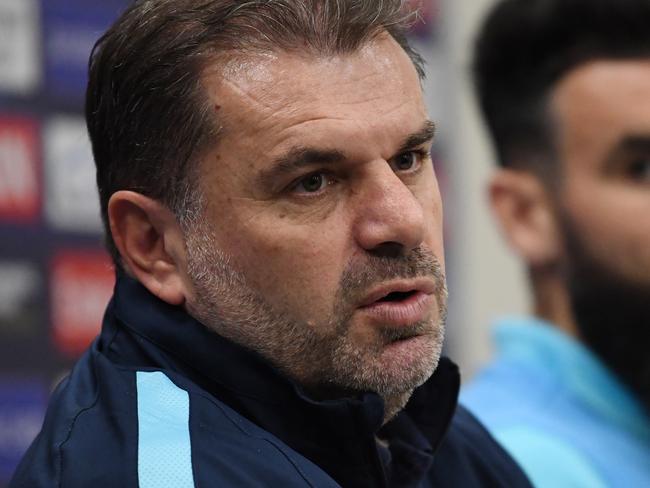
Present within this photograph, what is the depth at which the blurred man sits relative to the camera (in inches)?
109

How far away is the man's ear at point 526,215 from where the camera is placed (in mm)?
2975

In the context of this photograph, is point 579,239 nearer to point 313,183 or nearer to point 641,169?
point 641,169

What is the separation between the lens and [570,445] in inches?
105

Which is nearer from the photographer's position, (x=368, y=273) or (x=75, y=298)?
(x=368, y=273)

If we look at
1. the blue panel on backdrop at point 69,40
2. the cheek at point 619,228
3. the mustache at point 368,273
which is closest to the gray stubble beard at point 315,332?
the mustache at point 368,273

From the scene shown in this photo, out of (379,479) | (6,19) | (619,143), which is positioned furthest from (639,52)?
(6,19)

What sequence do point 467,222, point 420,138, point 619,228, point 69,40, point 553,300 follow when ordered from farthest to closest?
point 467,222 < point 69,40 < point 553,300 < point 619,228 < point 420,138

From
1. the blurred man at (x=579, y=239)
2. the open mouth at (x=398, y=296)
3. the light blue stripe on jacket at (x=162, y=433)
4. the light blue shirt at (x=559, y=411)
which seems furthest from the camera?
the blurred man at (x=579, y=239)

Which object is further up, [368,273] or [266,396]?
[368,273]

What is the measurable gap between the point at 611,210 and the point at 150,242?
4.32ft

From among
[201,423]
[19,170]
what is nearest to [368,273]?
[201,423]

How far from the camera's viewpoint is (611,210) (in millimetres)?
2797

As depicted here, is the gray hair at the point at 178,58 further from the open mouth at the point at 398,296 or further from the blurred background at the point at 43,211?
the blurred background at the point at 43,211

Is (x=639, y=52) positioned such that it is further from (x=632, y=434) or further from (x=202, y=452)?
(x=202, y=452)
